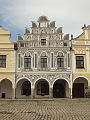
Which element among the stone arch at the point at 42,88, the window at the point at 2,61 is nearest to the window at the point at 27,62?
the stone arch at the point at 42,88

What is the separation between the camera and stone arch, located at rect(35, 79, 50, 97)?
28300mm

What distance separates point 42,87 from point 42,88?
133mm

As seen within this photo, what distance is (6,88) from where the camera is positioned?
2828 cm

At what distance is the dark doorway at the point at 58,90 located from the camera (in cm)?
2880

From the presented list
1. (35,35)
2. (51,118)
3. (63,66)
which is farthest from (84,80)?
(51,118)

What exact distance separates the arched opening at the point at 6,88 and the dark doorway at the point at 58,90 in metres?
5.58

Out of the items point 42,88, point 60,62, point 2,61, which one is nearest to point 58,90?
point 42,88

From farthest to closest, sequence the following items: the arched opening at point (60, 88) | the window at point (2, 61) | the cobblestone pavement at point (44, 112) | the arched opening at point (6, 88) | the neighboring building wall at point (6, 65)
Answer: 1. the arched opening at point (60, 88)
2. the arched opening at point (6, 88)
3. the window at point (2, 61)
4. the neighboring building wall at point (6, 65)
5. the cobblestone pavement at point (44, 112)

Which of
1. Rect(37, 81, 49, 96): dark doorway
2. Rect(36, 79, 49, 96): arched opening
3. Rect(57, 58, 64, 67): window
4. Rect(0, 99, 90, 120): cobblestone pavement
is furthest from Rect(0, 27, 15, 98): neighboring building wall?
Rect(0, 99, 90, 120): cobblestone pavement

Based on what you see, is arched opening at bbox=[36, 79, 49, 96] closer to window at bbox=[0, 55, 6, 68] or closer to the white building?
the white building

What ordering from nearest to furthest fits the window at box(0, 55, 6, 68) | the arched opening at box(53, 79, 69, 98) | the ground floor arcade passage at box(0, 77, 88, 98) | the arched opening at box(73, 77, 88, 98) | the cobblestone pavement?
the cobblestone pavement
the window at box(0, 55, 6, 68)
the ground floor arcade passage at box(0, 77, 88, 98)
the arched opening at box(73, 77, 88, 98)
the arched opening at box(53, 79, 69, 98)

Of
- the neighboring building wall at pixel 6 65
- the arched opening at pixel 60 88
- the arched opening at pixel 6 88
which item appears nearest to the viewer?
the neighboring building wall at pixel 6 65

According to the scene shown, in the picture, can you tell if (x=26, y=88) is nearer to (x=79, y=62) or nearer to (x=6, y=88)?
(x=6, y=88)

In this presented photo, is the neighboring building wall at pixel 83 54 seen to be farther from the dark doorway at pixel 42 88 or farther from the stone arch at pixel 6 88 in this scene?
the stone arch at pixel 6 88
